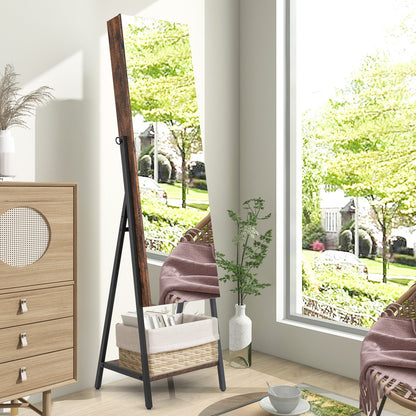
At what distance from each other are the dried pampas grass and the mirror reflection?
0.45 metres

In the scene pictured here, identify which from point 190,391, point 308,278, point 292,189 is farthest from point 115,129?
point 308,278

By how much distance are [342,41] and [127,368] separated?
7.54ft

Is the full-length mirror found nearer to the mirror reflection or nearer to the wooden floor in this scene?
the mirror reflection

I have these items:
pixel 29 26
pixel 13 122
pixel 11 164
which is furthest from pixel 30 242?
pixel 29 26

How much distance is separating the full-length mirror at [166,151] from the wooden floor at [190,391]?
1.60 ft

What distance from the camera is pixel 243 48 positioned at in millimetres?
3852

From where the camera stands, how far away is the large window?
3307 mm

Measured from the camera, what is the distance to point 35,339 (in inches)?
97.0

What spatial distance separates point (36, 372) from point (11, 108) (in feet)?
3.98

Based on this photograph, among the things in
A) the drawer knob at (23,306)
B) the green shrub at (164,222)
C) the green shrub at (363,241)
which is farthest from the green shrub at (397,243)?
the drawer knob at (23,306)

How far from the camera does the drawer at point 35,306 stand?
2.38 m

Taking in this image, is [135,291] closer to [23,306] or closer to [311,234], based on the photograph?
[23,306]

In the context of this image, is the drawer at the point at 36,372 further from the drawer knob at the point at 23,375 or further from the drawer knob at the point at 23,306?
the drawer knob at the point at 23,306

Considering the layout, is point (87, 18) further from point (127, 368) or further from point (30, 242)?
point (127, 368)
